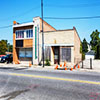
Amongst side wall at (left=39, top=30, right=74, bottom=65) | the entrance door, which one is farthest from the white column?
the entrance door

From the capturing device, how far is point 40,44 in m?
18.2

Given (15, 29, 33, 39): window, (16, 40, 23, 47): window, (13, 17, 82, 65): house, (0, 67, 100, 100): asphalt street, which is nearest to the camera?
(0, 67, 100, 100): asphalt street

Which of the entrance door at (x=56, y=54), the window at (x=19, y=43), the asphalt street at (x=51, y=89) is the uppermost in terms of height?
the window at (x=19, y=43)

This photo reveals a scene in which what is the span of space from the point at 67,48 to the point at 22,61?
9.82 metres

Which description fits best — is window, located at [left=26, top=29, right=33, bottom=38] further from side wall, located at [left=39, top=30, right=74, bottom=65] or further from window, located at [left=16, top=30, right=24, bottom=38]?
side wall, located at [left=39, top=30, right=74, bottom=65]

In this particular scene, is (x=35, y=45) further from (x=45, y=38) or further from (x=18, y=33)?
(x=18, y=33)

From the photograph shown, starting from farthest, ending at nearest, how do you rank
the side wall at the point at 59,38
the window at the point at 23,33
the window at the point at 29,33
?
the window at the point at 23,33, the window at the point at 29,33, the side wall at the point at 59,38

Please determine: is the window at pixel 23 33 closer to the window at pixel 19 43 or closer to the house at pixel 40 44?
the house at pixel 40 44

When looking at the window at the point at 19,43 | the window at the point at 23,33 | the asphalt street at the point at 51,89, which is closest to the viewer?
the asphalt street at the point at 51,89

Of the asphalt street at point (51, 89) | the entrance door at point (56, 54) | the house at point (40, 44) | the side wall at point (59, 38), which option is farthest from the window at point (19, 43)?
the asphalt street at point (51, 89)

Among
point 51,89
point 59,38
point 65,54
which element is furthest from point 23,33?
point 51,89

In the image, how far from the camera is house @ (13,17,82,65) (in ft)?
53.3

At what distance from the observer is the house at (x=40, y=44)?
16.2 metres

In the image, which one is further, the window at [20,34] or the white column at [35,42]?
the window at [20,34]
